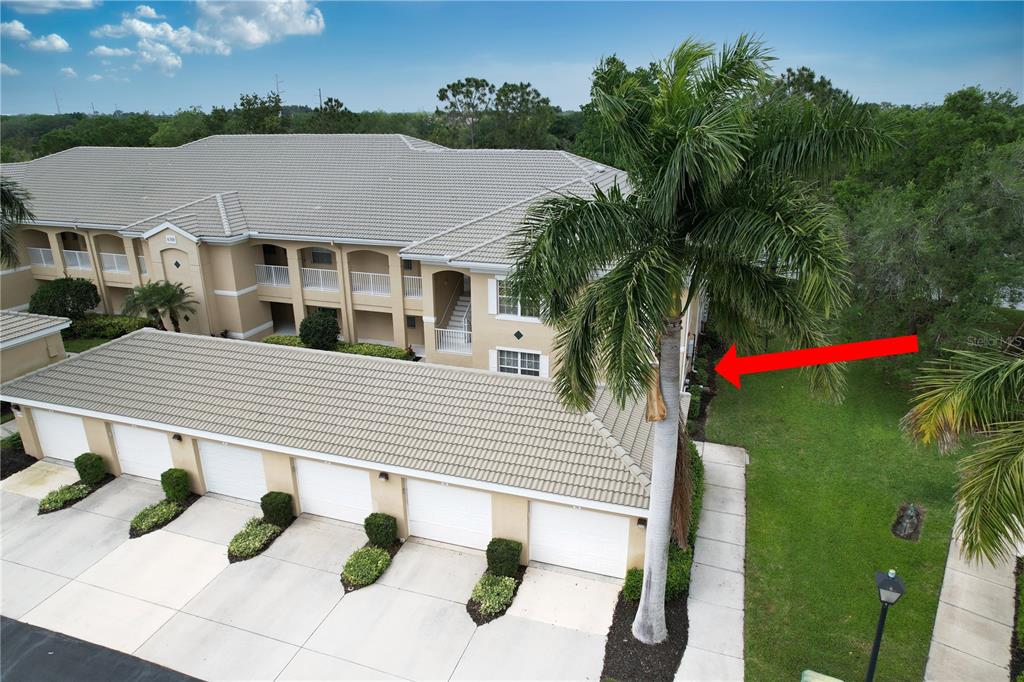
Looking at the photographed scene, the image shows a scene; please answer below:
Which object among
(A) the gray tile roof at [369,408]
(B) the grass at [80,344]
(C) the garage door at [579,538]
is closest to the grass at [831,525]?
(C) the garage door at [579,538]

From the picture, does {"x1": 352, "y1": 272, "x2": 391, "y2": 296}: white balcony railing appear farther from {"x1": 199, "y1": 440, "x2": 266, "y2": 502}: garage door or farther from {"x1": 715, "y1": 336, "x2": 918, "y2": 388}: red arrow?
{"x1": 715, "y1": 336, "x2": 918, "y2": 388}: red arrow

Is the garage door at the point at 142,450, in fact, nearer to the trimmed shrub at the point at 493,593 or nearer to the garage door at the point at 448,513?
the garage door at the point at 448,513

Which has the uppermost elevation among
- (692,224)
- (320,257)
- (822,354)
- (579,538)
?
(692,224)

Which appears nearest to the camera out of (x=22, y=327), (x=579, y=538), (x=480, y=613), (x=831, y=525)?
(x=480, y=613)

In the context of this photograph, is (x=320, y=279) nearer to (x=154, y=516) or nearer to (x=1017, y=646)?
(x=154, y=516)

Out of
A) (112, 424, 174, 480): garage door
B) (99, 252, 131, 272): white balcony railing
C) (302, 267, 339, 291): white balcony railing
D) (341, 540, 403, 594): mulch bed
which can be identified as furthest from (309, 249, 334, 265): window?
(341, 540, 403, 594): mulch bed

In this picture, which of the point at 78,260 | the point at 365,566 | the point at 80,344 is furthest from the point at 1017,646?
the point at 78,260
